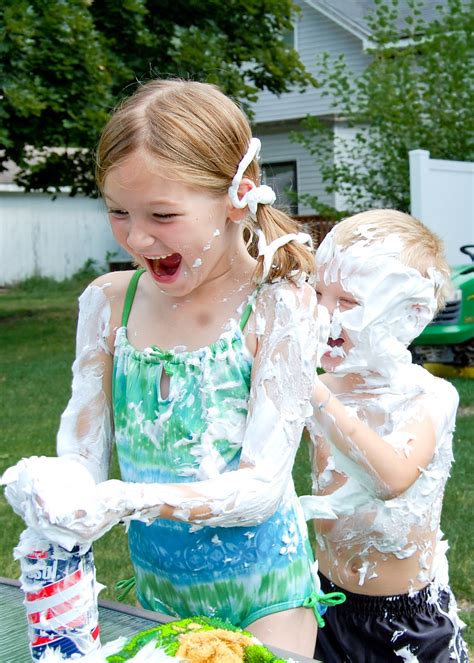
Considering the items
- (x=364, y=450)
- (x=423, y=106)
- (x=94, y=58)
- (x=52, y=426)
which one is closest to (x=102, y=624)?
(x=364, y=450)

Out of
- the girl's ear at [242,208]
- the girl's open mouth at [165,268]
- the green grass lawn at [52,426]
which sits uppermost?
the girl's ear at [242,208]

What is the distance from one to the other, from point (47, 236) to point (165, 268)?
71.6ft

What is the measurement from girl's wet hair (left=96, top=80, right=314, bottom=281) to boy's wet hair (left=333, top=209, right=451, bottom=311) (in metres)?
0.60

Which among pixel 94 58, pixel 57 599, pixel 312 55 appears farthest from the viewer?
pixel 312 55

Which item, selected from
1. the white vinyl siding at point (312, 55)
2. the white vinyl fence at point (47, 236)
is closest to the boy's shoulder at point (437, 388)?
the white vinyl siding at point (312, 55)

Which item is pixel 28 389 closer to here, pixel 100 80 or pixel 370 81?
pixel 100 80

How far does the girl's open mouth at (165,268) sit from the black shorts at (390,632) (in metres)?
1.09

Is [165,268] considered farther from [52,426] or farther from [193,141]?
[52,426]

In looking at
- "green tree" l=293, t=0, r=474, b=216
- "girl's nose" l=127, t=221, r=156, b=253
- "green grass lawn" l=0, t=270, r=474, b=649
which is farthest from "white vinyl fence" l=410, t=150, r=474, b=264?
"girl's nose" l=127, t=221, r=156, b=253

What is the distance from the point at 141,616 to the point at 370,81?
41.7ft

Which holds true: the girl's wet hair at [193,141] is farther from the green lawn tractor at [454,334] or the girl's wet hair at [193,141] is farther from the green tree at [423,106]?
the green tree at [423,106]

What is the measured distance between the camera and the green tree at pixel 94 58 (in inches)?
437

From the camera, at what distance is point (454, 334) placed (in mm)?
9008

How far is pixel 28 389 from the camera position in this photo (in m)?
9.09
